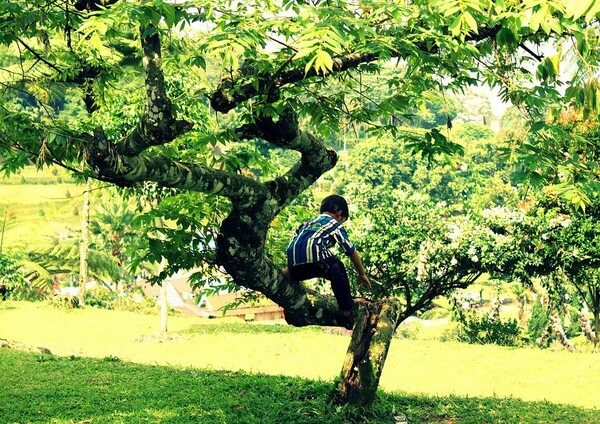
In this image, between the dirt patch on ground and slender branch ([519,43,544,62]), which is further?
the dirt patch on ground

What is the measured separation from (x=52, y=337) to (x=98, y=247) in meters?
14.5

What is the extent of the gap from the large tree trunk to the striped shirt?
1.00 metres

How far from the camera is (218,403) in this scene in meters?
7.95

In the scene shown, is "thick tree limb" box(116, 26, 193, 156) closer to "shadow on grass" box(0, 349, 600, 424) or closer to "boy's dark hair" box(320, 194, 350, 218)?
"boy's dark hair" box(320, 194, 350, 218)

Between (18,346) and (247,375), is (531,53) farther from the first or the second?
(18,346)

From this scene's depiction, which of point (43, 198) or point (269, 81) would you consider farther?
point (43, 198)

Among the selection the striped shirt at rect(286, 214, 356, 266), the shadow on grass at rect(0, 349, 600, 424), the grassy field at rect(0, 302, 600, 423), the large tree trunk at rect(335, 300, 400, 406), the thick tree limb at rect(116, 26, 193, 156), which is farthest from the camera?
the grassy field at rect(0, 302, 600, 423)

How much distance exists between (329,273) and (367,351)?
119cm

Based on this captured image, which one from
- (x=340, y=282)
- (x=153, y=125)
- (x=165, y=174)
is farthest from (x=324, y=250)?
(x=153, y=125)

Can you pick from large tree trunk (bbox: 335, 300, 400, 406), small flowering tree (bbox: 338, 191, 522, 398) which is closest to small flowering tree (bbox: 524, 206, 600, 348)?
small flowering tree (bbox: 338, 191, 522, 398)

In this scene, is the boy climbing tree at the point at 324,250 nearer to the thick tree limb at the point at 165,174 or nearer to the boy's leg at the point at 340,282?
the boy's leg at the point at 340,282

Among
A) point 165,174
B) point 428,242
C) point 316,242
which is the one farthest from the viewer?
point 428,242

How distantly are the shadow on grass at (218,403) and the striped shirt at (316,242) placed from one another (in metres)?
1.66

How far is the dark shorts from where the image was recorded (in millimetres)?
6477
